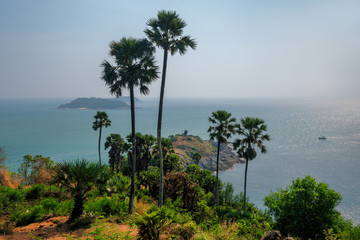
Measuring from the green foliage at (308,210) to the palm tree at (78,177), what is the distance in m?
17.1

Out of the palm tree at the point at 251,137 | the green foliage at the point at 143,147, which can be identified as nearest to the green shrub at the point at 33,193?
the green foliage at the point at 143,147

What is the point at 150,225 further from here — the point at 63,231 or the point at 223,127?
the point at 223,127

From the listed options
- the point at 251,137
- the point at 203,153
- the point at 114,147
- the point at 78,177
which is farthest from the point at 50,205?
the point at 203,153

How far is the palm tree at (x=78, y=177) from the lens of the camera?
956 centimetres

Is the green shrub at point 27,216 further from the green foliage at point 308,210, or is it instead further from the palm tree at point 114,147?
the palm tree at point 114,147

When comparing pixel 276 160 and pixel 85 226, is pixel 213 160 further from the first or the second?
pixel 85 226

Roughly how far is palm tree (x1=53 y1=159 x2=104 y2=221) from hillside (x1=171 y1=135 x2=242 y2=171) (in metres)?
77.6

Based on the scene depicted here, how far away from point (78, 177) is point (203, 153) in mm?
98351

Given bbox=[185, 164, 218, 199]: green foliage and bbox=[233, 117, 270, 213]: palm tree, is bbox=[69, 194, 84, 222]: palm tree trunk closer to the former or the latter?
bbox=[233, 117, 270, 213]: palm tree

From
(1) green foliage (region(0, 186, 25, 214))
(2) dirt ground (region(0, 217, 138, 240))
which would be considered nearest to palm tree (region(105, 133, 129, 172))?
(1) green foliage (region(0, 186, 25, 214))

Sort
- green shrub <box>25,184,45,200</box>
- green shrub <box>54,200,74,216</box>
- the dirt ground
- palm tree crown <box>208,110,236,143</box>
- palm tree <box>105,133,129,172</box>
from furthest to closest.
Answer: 1. palm tree <box>105,133,129,172</box>
2. palm tree crown <box>208,110,236,143</box>
3. green shrub <box>25,184,45,200</box>
4. green shrub <box>54,200,74,216</box>
5. the dirt ground

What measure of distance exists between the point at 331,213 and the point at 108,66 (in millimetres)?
22116

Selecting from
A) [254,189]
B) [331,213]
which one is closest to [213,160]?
[254,189]

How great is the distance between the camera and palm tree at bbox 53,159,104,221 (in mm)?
9562
